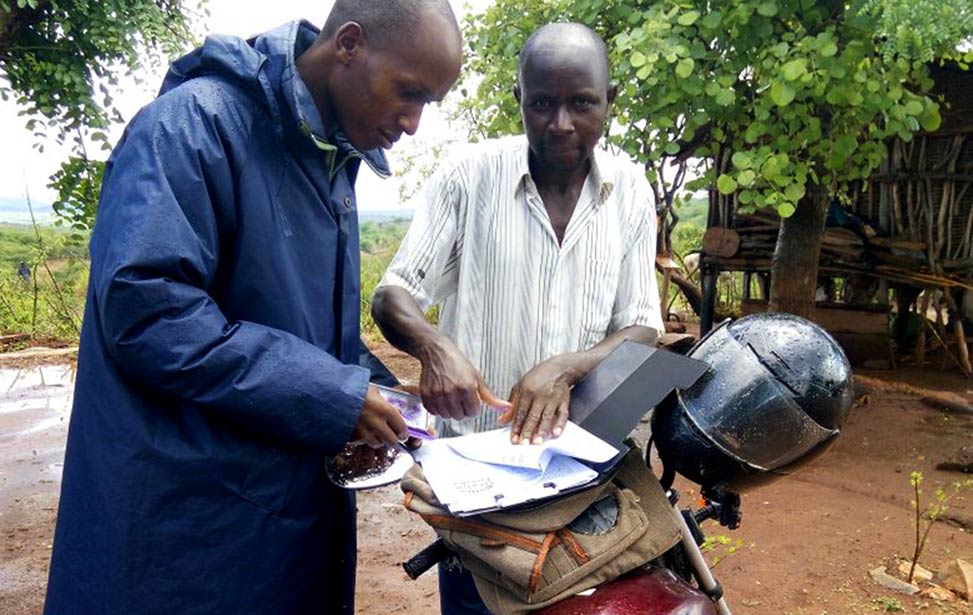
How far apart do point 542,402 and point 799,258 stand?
4.61m

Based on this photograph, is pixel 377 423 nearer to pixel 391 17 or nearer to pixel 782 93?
pixel 391 17

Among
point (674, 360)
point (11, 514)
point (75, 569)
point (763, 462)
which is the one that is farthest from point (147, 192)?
point (11, 514)

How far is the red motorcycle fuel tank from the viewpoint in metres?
1.16

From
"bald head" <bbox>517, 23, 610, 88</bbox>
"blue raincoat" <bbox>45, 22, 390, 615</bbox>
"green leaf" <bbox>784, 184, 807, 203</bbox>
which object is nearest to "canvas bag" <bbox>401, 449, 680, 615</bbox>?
"blue raincoat" <bbox>45, 22, 390, 615</bbox>

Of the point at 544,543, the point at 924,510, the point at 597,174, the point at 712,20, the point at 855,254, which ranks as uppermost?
the point at 712,20

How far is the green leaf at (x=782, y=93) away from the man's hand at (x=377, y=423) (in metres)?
3.06

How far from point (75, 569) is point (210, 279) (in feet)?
1.72

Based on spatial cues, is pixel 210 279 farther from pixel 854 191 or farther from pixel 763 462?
pixel 854 191

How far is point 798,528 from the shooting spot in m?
4.08

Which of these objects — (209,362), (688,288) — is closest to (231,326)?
(209,362)

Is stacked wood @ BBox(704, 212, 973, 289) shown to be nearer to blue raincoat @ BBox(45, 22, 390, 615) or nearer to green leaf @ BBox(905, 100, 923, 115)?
green leaf @ BBox(905, 100, 923, 115)

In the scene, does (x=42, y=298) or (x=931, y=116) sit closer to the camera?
(x=931, y=116)

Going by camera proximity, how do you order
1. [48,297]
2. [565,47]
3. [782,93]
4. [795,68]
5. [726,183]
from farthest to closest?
1. [48,297]
2. [726,183]
3. [782,93]
4. [795,68]
5. [565,47]

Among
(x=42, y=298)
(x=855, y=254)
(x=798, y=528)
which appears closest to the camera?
(x=798, y=528)
